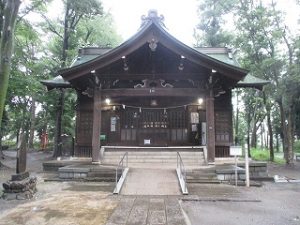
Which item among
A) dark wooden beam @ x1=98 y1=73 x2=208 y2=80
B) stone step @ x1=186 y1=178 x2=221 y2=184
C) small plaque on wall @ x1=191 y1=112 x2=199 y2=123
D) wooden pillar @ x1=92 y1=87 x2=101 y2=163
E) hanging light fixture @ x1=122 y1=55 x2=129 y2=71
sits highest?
hanging light fixture @ x1=122 y1=55 x2=129 y2=71

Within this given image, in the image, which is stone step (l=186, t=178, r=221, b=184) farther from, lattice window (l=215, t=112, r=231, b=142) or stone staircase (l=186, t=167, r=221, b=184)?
lattice window (l=215, t=112, r=231, b=142)

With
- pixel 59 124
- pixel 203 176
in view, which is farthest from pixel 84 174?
pixel 59 124

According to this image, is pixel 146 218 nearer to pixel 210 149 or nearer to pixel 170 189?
pixel 170 189

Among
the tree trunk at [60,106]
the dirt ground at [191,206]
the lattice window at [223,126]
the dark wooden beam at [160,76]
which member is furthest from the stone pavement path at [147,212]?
the tree trunk at [60,106]

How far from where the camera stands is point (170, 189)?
32.8 feet

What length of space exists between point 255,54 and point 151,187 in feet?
55.5

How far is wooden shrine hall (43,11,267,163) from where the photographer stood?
1341cm

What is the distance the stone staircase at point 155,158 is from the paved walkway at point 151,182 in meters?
1.88

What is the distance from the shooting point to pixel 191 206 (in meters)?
8.05

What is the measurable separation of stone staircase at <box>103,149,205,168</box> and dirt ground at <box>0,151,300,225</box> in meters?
3.63

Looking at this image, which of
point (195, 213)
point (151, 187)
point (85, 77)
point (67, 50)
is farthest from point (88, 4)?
point (195, 213)

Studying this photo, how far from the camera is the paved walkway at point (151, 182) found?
9.80 metres

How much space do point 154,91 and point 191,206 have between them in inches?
284

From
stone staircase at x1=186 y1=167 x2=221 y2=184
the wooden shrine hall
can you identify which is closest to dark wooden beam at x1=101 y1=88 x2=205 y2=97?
the wooden shrine hall
